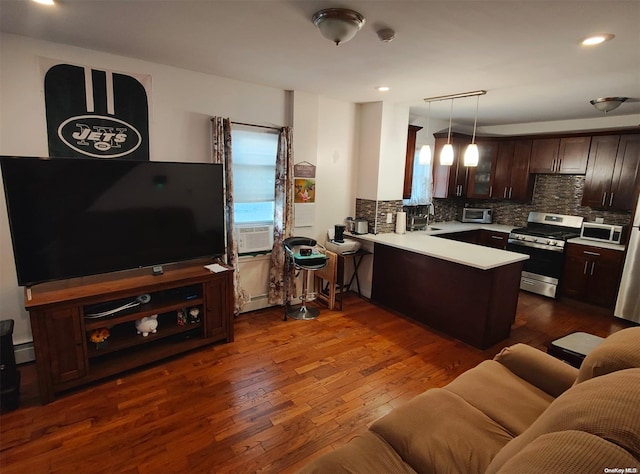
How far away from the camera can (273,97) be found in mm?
3537

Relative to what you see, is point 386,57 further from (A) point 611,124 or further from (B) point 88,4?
(A) point 611,124

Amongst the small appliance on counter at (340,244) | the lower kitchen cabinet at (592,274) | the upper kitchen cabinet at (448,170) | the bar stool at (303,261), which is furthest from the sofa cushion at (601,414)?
the upper kitchen cabinet at (448,170)

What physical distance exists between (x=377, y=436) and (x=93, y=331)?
227cm

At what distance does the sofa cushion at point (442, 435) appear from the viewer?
135 cm

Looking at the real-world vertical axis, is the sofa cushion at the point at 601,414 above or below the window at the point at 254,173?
below

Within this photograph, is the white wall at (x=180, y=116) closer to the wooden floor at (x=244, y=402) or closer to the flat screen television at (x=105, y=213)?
the flat screen television at (x=105, y=213)

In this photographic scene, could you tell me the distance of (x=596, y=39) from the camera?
197 cm

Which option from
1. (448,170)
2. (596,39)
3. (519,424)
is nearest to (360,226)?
(448,170)

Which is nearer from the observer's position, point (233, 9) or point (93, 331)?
point (233, 9)

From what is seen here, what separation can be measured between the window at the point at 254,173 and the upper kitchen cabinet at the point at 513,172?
11.9 feet

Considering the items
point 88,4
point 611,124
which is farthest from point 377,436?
point 611,124

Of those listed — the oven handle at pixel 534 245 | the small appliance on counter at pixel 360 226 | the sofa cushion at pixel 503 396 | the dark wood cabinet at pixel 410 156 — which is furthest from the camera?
the dark wood cabinet at pixel 410 156

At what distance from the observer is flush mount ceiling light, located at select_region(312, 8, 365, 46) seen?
1.75 meters

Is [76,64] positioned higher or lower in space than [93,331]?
higher
